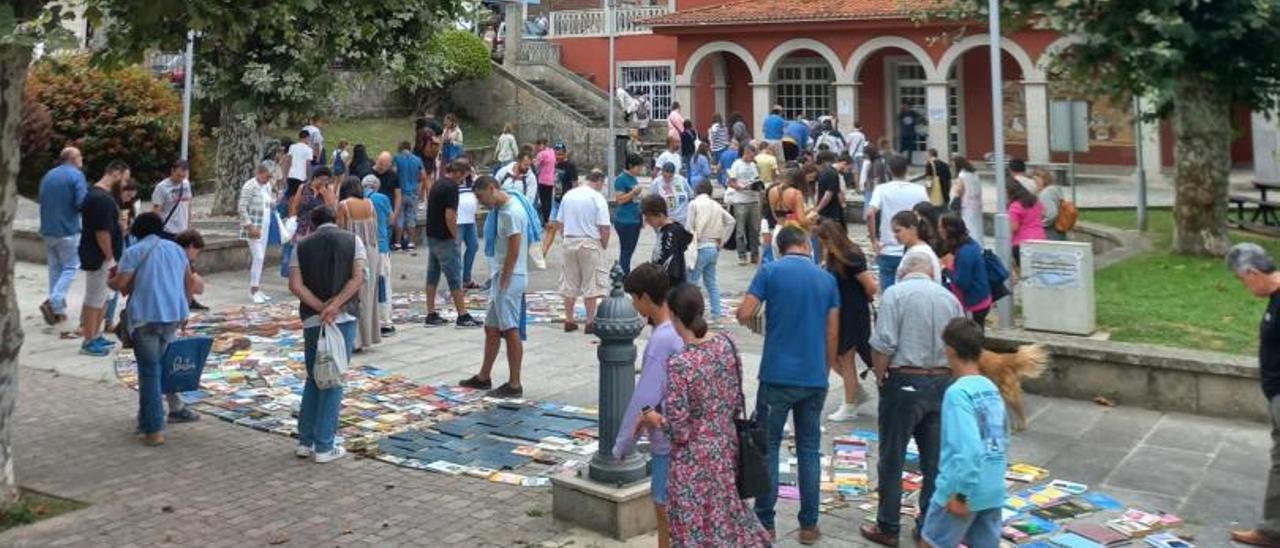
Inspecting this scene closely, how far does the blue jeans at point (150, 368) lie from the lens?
834cm

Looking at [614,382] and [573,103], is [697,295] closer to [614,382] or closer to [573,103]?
[614,382]

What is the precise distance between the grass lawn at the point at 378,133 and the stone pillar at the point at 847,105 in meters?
9.52

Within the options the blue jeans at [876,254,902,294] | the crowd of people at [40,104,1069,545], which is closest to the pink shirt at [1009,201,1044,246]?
the crowd of people at [40,104,1069,545]

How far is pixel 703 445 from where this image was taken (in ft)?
17.7

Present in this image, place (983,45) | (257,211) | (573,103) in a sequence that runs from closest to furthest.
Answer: (257,211), (983,45), (573,103)

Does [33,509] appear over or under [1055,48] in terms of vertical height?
under

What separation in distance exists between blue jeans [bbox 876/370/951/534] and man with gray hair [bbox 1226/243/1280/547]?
1.73m

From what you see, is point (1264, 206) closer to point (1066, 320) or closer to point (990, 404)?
point (1066, 320)

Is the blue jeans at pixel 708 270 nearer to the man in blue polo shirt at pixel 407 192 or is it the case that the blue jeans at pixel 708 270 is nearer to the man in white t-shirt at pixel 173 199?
the man in white t-shirt at pixel 173 199

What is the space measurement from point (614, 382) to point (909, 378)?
1615mm

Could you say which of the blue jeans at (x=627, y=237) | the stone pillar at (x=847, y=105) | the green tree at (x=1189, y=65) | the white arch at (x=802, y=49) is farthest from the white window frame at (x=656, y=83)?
the blue jeans at (x=627, y=237)

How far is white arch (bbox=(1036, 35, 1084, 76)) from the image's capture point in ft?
50.0

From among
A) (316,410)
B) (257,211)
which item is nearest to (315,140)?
(257,211)

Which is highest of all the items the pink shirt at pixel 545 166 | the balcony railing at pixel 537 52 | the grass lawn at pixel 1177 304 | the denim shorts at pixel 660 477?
the balcony railing at pixel 537 52
